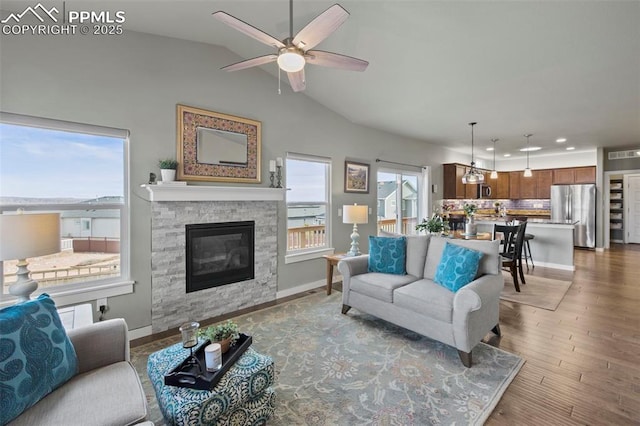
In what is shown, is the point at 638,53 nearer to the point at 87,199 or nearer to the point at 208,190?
the point at 208,190

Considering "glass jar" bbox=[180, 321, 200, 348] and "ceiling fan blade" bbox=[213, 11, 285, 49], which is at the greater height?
"ceiling fan blade" bbox=[213, 11, 285, 49]

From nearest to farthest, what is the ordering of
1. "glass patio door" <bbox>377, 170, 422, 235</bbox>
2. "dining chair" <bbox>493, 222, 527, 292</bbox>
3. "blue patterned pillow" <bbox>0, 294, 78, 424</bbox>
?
"blue patterned pillow" <bbox>0, 294, 78, 424</bbox> < "dining chair" <bbox>493, 222, 527, 292</bbox> < "glass patio door" <bbox>377, 170, 422, 235</bbox>

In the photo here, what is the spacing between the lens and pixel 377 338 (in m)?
2.95

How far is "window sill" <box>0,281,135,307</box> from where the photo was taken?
2.58 metres

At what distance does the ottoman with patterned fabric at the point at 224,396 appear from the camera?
1.52 m

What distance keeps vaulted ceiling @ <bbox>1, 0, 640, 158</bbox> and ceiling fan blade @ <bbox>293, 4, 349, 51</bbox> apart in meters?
0.85

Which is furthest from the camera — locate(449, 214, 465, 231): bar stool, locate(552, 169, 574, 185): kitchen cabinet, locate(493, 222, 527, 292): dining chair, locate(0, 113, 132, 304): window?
locate(552, 169, 574, 185): kitchen cabinet

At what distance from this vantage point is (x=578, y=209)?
783 centimetres

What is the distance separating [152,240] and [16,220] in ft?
4.49

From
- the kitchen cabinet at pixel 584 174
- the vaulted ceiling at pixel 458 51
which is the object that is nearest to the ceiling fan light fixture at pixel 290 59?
the vaulted ceiling at pixel 458 51

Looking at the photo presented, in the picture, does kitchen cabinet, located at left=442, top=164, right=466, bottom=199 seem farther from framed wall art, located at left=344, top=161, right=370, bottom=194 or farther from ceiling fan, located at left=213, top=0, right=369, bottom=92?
ceiling fan, located at left=213, top=0, right=369, bottom=92

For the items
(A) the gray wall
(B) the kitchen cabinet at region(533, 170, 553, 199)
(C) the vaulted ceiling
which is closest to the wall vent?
(B) the kitchen cabinet at region(533, 170, 553, 199)

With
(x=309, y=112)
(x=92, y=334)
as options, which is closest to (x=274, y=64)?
(x=309, y=112)

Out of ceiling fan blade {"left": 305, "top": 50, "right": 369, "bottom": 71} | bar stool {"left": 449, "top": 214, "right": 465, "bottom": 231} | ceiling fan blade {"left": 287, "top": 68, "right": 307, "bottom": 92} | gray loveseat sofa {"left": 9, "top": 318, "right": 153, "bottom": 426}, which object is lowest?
gray loveseat sofa {"left": 9, "top": 318, "right": 153, "bottom": 426}
